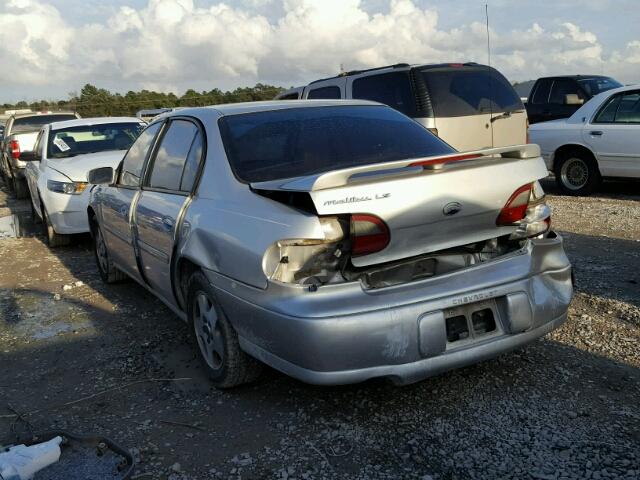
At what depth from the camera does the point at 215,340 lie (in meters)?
3.62

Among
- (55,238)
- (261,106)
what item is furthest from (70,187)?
(261,106)

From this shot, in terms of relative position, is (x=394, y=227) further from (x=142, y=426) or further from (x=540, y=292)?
(x=142, y=426)

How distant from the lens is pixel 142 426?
336 centimetres

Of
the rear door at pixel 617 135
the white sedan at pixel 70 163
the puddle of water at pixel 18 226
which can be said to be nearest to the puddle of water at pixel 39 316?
the white sedan at pixel 70 163

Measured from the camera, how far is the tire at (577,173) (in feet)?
31.0

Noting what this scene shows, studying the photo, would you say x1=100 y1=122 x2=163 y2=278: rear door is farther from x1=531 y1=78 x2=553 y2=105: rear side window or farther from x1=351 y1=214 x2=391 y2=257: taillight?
x1=531 y1=78 x2=553 y2=105: rear side window

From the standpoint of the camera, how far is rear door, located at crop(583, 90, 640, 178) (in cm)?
881

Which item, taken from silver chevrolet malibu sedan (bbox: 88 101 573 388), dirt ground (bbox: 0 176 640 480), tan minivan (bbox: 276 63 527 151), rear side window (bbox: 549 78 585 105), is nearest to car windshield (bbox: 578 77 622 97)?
rear side window (bbox: 549 78 585 105)

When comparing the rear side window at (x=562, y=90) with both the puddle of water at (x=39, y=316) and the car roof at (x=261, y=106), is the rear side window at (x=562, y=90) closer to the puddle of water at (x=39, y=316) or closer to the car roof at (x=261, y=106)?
the car roof at (x=261, y=106)

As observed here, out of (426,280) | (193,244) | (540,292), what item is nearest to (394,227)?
(426,280)

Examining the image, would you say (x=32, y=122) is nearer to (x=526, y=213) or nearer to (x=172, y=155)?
(x=172, y=155)

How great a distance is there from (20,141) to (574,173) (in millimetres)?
11063

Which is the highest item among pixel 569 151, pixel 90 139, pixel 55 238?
pixel 90 139

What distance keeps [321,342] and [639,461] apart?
1403 millimetres
